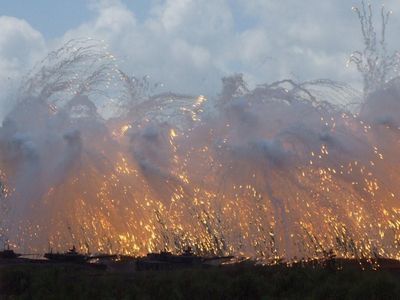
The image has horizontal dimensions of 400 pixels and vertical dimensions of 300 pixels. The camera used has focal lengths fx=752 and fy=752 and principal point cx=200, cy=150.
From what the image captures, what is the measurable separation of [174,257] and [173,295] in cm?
1871

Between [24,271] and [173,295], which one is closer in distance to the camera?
[173,295]

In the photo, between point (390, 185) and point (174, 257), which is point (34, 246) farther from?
point (390, 185)

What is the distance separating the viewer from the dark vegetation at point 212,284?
1505 inches

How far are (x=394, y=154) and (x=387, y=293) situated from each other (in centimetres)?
939

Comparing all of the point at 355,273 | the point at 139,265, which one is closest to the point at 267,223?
the point at 355,273

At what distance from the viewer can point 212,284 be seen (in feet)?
135

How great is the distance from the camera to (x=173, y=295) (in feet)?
127

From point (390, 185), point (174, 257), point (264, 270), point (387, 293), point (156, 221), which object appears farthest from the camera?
point (174, 257)

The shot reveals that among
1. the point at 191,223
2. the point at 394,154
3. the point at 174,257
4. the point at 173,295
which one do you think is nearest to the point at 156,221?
the point at 191,223

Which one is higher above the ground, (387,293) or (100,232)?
(100,232)

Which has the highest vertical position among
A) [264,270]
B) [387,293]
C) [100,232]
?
[100,232]

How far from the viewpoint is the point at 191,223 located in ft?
174

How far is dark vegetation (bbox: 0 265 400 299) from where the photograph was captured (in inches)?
1505

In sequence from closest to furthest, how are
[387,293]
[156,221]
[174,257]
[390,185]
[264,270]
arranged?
[387,293]
[390,185]
[264,270]
[156,221]
[174,257]
